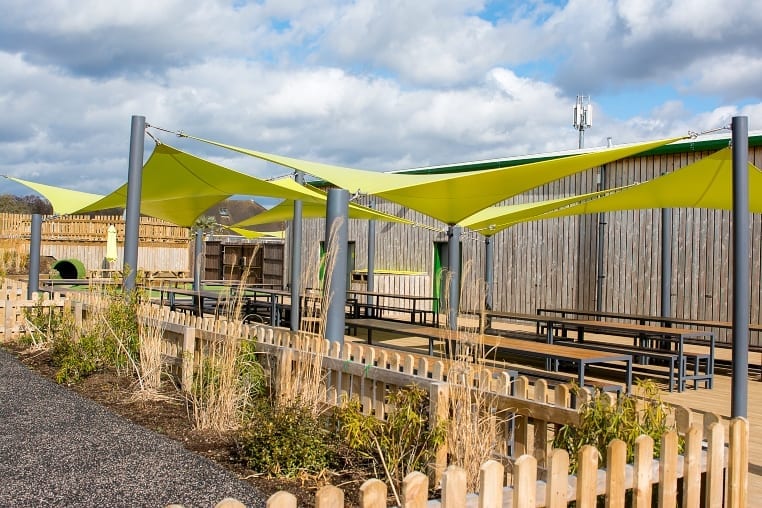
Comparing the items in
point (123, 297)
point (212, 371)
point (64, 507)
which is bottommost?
point (64, 507)

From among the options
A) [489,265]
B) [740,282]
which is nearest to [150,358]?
[740,282]

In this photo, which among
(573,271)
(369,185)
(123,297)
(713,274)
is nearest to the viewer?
(123,297)

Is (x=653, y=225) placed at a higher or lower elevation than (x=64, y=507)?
higher

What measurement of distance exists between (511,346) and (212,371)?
310cm

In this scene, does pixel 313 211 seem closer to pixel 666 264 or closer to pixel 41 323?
pixel 41 323

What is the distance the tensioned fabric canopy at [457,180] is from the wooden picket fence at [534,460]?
2.55m

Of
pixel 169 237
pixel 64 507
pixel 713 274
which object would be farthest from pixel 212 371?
pixel 169 237

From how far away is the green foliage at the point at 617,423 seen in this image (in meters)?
2.87

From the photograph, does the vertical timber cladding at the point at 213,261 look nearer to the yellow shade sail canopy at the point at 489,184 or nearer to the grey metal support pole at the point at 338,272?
the yellow shade sail canopy at the point at 489,184

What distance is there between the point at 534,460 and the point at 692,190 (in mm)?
5909

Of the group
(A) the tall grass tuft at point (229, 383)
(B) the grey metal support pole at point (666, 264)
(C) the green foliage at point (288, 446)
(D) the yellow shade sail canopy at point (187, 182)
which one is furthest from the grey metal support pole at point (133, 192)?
(B) the grey metal support pole at point (666, 264)

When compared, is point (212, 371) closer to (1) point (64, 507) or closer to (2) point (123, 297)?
(1) point (64, 507)

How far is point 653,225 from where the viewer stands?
12.3m

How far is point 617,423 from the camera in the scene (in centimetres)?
287
